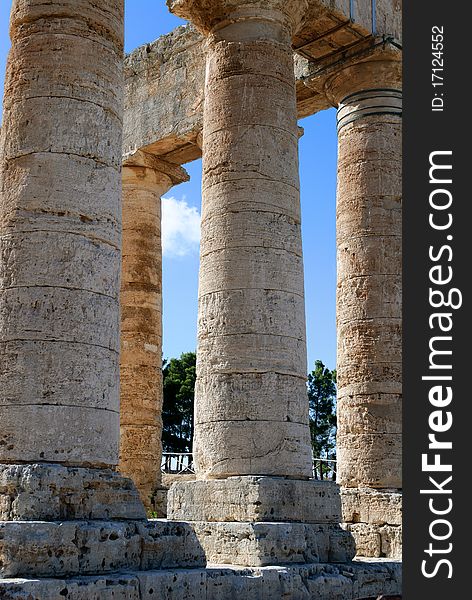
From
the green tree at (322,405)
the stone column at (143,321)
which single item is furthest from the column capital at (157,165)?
the green tree at (322,405)

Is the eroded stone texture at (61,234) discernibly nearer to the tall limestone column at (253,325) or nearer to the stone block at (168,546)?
the stone block at (168,546)

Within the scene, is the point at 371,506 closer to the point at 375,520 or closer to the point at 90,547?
the point at 375,520

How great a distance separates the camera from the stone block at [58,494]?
1064cm

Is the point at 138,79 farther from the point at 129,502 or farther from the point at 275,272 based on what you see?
the point at 129,502

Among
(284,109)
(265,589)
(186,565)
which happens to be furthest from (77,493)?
(284,109)

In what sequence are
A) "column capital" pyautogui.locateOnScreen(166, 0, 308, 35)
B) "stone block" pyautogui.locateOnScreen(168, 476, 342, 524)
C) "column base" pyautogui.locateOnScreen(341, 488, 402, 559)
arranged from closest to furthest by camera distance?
"stone block" pyautogui.locateOnScreen(168, 476, 342, 524)
"column capital" pyautogui.locateOnScreen(166, 0, 308, 35)
"column base" pyautogui.locateOnScreen(341, 488, 402, 559)

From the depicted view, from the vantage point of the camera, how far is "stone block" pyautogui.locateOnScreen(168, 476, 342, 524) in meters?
13.4

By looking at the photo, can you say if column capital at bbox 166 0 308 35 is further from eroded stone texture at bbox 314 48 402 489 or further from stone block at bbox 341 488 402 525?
stone block at bbox 341 488 402 525

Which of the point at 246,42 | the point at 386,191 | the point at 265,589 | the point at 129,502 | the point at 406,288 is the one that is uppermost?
the point at 246,42

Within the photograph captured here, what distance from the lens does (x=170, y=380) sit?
63.9 meters

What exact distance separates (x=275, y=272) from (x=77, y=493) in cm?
517

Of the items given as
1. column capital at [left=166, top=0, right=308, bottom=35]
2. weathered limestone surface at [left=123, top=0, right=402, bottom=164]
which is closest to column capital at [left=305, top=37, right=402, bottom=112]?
weathered limestone surface at [left=123, top=0, right=402, bottom=164]

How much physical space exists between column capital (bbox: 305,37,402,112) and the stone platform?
32.3 feet

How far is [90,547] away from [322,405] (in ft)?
175
